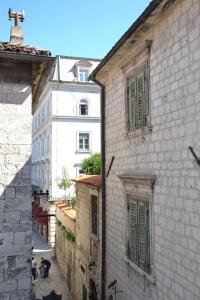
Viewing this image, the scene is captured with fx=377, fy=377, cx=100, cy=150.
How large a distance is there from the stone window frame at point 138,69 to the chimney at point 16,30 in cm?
251

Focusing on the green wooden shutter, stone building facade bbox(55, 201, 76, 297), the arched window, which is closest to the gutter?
the green wooden shutter

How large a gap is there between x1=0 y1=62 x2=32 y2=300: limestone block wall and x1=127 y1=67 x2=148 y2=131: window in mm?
2516

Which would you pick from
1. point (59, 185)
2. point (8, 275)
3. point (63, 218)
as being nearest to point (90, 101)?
point (59, 185)

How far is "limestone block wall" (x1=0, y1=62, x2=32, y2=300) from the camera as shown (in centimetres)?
659

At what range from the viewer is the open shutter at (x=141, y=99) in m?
8.09

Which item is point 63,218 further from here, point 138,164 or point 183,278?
point 183,278

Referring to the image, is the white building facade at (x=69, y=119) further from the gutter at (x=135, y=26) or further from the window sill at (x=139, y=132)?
the window sill at (x=139, y=132)

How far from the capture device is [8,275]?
260 inches

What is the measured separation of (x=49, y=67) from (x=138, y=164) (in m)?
2.97

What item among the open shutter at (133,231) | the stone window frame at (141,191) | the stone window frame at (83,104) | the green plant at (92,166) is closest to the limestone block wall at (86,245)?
the stone window frame at (141,191)

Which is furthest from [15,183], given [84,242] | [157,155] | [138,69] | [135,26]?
[84,242]

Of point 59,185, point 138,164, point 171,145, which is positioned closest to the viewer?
point 171,145

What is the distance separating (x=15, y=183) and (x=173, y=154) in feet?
9.33

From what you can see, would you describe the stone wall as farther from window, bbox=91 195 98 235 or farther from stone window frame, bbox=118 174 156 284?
window, bbox=91 195 98 235
